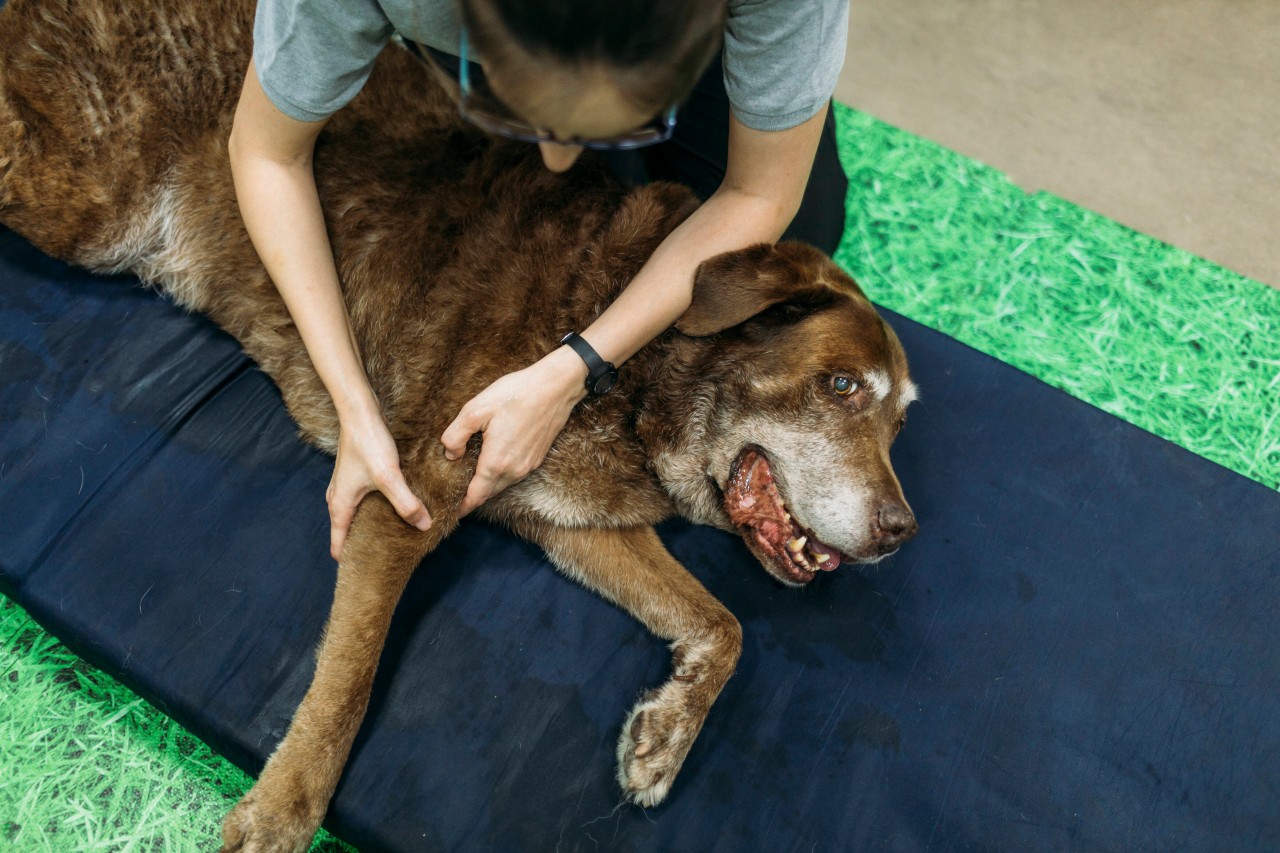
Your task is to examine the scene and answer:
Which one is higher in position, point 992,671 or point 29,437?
point 29,437

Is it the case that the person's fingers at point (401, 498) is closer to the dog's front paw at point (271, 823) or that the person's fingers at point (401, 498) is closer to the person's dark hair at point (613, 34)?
the dog's front paw at point (271, 823)

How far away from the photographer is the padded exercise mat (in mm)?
2168

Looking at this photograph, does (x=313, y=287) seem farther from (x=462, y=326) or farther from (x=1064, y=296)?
(x=1064, y=296)

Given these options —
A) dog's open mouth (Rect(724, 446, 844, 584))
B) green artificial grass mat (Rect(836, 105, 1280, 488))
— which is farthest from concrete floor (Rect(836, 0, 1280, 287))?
dog's open mouth (Rect(724, 446, 844, 584))

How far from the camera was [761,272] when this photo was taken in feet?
7.27

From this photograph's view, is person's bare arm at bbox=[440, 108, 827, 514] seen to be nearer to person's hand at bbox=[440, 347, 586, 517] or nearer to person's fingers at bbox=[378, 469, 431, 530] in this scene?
person's hand at bbox=[440, 347, 586, 517]

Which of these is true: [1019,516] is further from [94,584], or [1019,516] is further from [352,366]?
[94,584]

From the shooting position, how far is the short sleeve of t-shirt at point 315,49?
1848 millimetres

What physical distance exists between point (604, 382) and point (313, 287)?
79 centimetres

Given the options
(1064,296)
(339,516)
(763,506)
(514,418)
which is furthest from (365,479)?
(1064,296)

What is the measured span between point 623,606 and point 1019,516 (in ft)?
4.28

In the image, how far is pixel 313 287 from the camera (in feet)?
7.30

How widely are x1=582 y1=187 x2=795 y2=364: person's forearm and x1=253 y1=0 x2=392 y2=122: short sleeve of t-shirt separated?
821mm

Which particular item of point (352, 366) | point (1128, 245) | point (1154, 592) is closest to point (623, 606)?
point (352, 366)
